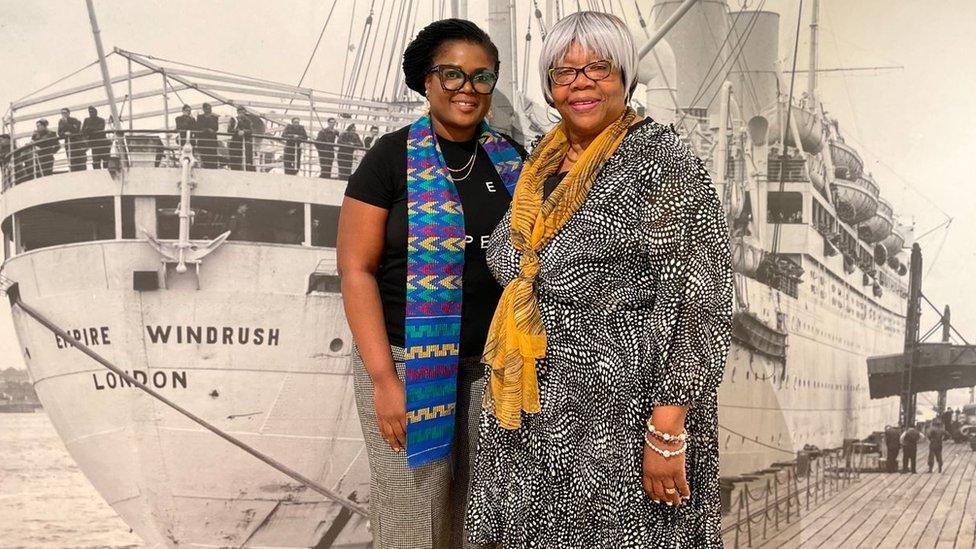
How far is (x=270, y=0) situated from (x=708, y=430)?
7.43 feet

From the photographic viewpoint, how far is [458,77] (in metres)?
A: 1.81

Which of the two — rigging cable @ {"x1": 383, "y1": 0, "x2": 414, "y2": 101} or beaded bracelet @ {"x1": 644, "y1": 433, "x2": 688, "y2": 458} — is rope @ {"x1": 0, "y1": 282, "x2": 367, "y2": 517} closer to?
rigging cable @ {"x1": 383, "y1": 0, "x2": 414, "y2": 101}

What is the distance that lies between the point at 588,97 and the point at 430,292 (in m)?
0.58

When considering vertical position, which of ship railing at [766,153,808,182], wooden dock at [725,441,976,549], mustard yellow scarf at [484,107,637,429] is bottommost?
wooden dock at [725,441,976,549]

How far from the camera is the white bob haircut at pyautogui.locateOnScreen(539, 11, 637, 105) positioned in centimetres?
152

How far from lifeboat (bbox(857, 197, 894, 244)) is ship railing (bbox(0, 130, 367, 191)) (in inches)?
88.7

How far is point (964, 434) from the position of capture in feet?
10.1

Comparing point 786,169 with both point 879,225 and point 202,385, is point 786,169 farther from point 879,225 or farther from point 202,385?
point 202,385

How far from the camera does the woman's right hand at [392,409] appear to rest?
180cm

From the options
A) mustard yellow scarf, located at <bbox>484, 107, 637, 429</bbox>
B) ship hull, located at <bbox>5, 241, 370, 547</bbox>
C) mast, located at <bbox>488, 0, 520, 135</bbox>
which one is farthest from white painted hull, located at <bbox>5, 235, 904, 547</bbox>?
mustard yellow scarf, located at <bbox>484, 107, 637, 429</bbox>

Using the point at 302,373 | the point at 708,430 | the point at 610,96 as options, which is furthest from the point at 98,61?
the point at 708,430

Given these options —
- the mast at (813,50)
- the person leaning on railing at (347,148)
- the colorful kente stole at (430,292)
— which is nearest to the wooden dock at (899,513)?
the mast at (813,50)

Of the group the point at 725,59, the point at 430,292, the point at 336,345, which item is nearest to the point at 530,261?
the point at 430,292

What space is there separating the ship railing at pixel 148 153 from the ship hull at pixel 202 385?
30cm
